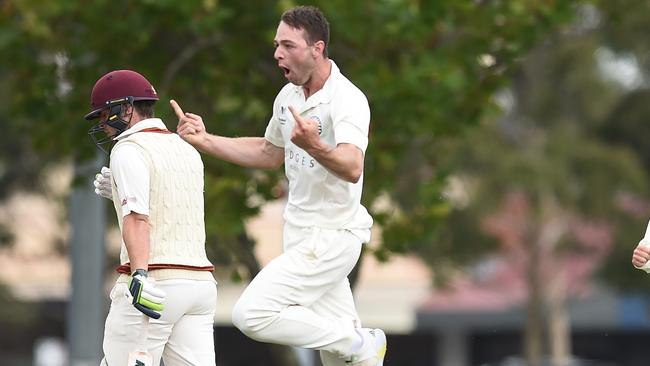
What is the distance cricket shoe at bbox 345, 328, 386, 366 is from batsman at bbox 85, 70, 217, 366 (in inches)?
30.8

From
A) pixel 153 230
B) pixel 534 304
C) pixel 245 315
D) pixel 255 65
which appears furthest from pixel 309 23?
pixel 534 304

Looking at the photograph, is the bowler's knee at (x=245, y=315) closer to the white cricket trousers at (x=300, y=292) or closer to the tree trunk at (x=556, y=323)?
the white cricket trousers at (x=300, y=292)

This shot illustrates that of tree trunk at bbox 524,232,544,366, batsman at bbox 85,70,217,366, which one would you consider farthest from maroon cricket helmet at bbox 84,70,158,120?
tree trunk at bbox 524,232,544,366

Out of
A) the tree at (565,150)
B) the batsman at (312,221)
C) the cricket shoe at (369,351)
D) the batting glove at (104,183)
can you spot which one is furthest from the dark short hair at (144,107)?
the tree at (565,150)

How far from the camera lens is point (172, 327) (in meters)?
8.42

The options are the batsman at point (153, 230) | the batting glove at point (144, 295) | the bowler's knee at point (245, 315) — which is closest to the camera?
the batting glove at point (144, 295)

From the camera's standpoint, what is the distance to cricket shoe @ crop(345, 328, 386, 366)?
8.88 metres

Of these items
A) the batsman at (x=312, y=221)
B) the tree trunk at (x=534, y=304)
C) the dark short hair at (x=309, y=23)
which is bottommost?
the batsman at (x=312, y=221)

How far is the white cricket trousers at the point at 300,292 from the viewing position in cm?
Result: 870

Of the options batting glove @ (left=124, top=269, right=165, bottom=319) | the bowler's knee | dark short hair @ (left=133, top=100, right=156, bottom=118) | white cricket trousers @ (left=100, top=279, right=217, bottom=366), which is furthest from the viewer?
the bowler's knee

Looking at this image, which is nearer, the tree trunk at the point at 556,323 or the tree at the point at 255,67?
the tree at the point at 255,67

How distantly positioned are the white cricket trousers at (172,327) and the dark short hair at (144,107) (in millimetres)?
820

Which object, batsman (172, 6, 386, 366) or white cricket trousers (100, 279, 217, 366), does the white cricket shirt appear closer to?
batsman (172, 6, 386, 366)

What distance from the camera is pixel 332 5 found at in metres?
15.4
